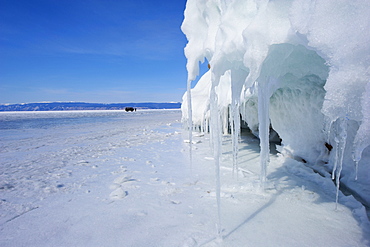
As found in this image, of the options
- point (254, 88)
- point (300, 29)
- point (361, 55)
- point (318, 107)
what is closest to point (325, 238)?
point (361, 55)

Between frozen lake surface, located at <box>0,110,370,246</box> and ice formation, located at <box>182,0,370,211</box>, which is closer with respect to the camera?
ice formation, located at <box>182,0,370,211</box>

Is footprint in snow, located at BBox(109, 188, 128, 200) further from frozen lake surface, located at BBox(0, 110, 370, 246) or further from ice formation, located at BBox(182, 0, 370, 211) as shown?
ice formation, located at BBox(182, 0, 370, 211)

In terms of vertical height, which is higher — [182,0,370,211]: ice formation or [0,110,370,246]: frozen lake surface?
[182,0,370,211]: ice formation

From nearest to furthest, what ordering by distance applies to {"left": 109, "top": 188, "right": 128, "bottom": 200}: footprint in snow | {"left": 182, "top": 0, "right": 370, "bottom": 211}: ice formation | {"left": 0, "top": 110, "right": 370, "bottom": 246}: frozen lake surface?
{"left": 182, "top": 0, "right": 370, "bottom": 211}: ice formation → {"left": 0, "top": 110, "right": 370, "bottom": 246}: frozen lake surface → {"left": 109, "top": 188, "right": 128, "bottom": 200}: footprint in snow

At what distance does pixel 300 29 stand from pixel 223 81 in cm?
523

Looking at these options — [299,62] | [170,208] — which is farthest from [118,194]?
[299,62]

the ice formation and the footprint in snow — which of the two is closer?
the ice formation

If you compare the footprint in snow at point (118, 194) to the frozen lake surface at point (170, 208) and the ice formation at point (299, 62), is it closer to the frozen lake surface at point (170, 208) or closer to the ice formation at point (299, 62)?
the frozen lake surface at point (170, 208)

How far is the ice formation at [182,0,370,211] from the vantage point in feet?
3.91

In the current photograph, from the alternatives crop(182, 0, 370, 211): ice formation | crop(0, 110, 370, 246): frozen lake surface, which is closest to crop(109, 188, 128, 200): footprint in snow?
crop(0, 110, 370, 246): frozen lake surface

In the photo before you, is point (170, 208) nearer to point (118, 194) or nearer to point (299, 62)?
point (118, 194)

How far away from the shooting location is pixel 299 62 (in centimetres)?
252

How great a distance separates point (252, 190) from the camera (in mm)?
2832

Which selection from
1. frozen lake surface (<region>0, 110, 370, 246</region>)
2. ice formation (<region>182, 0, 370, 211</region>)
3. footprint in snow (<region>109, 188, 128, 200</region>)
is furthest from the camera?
footprint in snow (<region>109, 188, 128, 200</region>)
